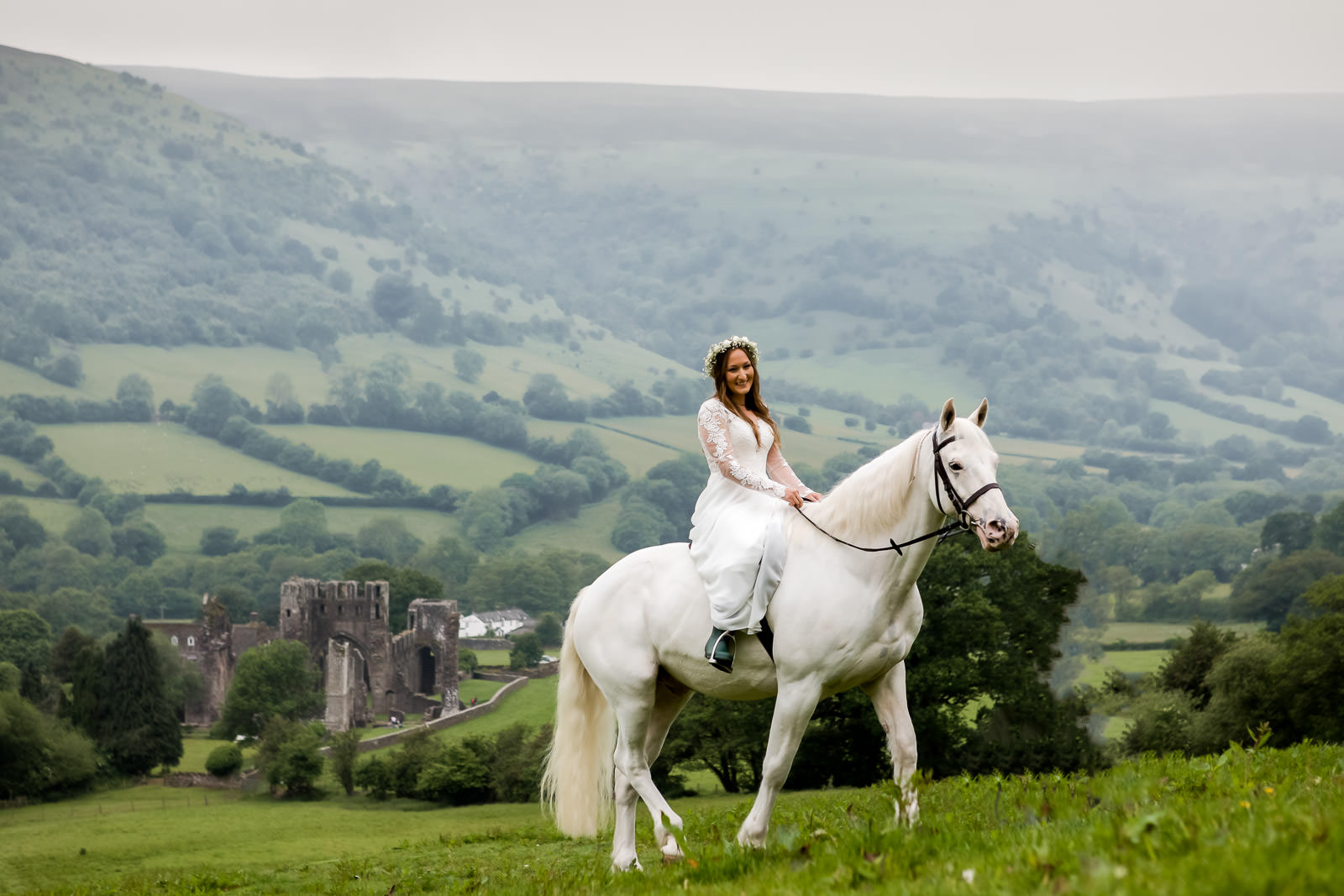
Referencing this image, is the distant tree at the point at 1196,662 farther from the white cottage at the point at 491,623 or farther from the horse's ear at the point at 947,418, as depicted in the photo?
the white cottage at the point at 491,623

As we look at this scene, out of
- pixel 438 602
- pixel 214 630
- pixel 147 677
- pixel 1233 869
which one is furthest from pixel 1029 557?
pixel 214 630

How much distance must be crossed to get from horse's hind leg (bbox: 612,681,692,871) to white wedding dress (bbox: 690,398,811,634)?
1337mm

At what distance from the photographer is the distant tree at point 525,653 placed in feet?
378

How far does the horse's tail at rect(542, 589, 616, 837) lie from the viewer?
9.96 m

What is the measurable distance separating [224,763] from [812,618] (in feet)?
239

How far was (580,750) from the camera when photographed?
10078mm

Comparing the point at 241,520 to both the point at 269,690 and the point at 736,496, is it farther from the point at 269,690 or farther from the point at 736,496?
the point at 736,496

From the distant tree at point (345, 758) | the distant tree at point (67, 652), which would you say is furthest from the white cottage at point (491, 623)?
the distant tree at point (345, 758)

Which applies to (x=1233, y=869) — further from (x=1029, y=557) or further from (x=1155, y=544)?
(x=1155, y=544)

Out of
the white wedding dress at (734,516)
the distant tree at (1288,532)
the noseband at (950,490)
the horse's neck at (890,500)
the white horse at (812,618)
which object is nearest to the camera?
the noseband at (950,490)

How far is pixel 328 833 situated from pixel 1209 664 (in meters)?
34.3

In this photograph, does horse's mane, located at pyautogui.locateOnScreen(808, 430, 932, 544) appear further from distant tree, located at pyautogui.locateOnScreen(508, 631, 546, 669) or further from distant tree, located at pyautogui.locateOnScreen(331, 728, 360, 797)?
distant tree, located at pyautogui.locateOnScreen(508, 631, 546, 669)

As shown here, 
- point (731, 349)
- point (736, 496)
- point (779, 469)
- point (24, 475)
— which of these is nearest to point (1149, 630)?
point (779, 469)

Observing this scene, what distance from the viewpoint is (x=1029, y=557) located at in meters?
38.2
